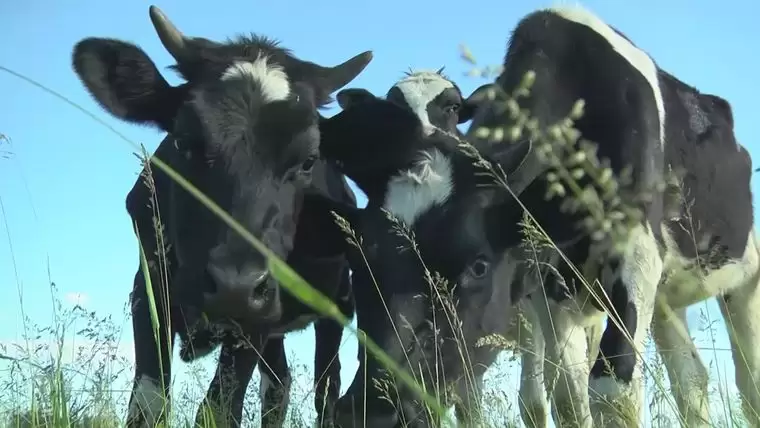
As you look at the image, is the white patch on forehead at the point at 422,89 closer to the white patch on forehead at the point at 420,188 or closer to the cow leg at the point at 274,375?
the white patch on forehead at the point at 420,188

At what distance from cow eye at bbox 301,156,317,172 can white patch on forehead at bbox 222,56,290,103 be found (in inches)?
15.0

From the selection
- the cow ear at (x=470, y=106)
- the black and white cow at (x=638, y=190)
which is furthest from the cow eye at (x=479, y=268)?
the cow ear at (x=470, y=106)

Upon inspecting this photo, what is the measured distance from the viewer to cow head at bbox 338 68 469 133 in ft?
16.5

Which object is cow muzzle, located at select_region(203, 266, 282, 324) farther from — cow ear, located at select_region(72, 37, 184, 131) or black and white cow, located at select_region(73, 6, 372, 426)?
cow ear, located at select_region(72, 37, 184, 131)

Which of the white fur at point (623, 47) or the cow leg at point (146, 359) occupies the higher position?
the white fur at point (623, 47)

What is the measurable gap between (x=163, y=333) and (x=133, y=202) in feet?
3.20

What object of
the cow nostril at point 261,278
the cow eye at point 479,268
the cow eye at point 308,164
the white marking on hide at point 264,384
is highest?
the cow eye at point 308,164

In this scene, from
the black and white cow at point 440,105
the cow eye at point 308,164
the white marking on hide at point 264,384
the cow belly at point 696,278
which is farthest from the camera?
the white marking on hide at point 264,384

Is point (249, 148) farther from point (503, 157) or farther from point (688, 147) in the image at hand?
point (688, 147)

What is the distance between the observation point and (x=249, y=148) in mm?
4750

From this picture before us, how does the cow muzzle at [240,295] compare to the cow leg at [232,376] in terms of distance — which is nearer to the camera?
the cow muzzle at [240,295]

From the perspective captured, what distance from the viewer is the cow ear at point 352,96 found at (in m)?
5.20

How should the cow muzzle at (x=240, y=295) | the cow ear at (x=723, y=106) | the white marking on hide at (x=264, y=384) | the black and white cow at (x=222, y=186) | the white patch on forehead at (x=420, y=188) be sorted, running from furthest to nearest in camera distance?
the white marking on hide at (x=264, y=384)
the cow ear at (x=723, y=106)
the black and white cow at (x=222, y=186)
the white patch on forehead at (x=420, y=188)
the cow muzzle at (x=240, y=295)

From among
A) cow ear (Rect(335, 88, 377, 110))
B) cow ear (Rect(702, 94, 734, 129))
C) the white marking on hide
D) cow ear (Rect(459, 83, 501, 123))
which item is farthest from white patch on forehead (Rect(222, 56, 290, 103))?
cow ear (Rect(702, 94, 734, 129))
